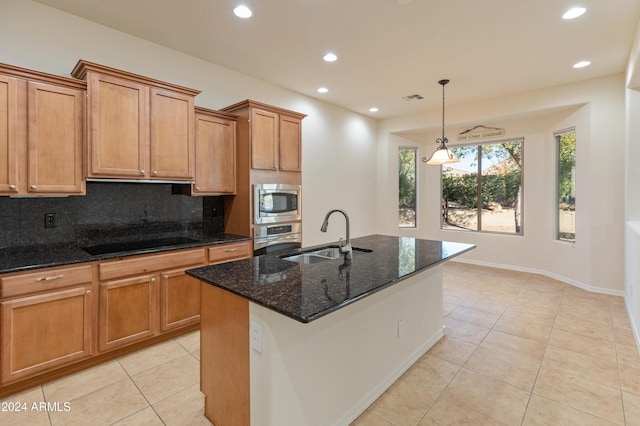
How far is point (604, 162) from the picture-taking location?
4.28 metres

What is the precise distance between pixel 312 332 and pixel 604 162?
4.87m

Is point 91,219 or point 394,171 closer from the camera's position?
point 91,219

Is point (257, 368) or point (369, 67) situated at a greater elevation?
point (369, 67)

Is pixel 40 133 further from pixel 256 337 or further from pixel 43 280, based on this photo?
pixel 256 337

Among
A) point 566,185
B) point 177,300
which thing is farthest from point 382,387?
point 566,185

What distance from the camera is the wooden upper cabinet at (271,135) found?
11.7 ft

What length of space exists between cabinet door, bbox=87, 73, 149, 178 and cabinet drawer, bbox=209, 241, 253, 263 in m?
0.97

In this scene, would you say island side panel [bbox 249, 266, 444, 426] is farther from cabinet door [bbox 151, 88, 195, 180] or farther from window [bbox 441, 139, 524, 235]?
window [bbox 441, 139, 524, 235]

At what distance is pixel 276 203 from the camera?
12.5 ft

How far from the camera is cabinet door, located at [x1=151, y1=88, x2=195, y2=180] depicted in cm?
296

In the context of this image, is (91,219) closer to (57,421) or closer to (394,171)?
(57,421)

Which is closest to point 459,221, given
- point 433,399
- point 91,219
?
point 433,399

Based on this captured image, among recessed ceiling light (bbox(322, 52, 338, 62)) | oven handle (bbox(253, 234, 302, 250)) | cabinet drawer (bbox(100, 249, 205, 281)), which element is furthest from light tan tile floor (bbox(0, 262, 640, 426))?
recessed ceiling light (bbox(322, 52, 338, 62))

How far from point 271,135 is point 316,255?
1.74 metres
